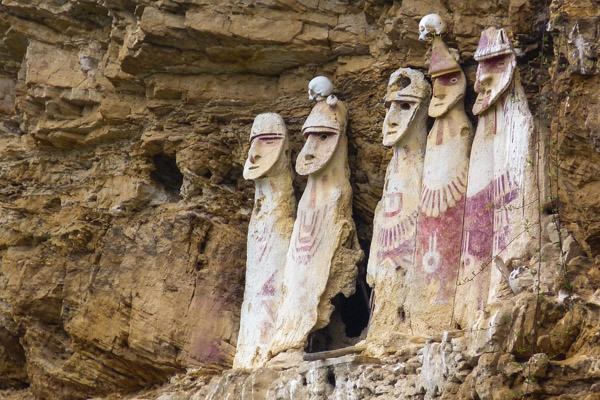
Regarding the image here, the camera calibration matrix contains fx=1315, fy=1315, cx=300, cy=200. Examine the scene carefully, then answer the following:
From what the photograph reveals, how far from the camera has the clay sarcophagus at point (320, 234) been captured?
9609 mm

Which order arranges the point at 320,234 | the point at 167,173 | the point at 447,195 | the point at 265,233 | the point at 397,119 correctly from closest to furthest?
the point at 447,195, the point at 397,119, the point at 320,234, the point at 265,233, the point at 167,173

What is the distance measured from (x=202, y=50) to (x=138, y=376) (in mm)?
2789

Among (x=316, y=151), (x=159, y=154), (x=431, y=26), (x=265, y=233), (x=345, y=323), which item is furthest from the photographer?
(x=159, y=154)

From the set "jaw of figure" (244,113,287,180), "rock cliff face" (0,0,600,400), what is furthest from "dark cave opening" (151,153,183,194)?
"jaw of figure" (244,113,287,180)

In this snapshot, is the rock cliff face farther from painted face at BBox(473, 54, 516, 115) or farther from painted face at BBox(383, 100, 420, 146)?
painted face at BBox(383, 100, 420, 146)

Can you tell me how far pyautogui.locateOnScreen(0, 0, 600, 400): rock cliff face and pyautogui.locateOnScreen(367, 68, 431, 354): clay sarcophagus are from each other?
39 cm

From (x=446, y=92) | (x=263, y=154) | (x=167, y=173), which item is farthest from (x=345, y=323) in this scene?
(x=167, y=173)

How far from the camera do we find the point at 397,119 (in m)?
9.73

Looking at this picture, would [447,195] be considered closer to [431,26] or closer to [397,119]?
[397,119]

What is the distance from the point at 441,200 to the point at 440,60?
3.53 ft

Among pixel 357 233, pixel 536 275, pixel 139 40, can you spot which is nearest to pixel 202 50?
pixel 139 40

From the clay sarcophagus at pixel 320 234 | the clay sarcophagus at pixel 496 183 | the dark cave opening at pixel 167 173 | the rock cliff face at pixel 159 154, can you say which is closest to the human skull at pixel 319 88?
the clay sarcophagus at pixel 320 234

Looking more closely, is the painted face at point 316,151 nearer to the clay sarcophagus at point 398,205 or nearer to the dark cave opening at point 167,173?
the clay sarcophagus at point 398,205

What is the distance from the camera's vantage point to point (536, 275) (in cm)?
772
